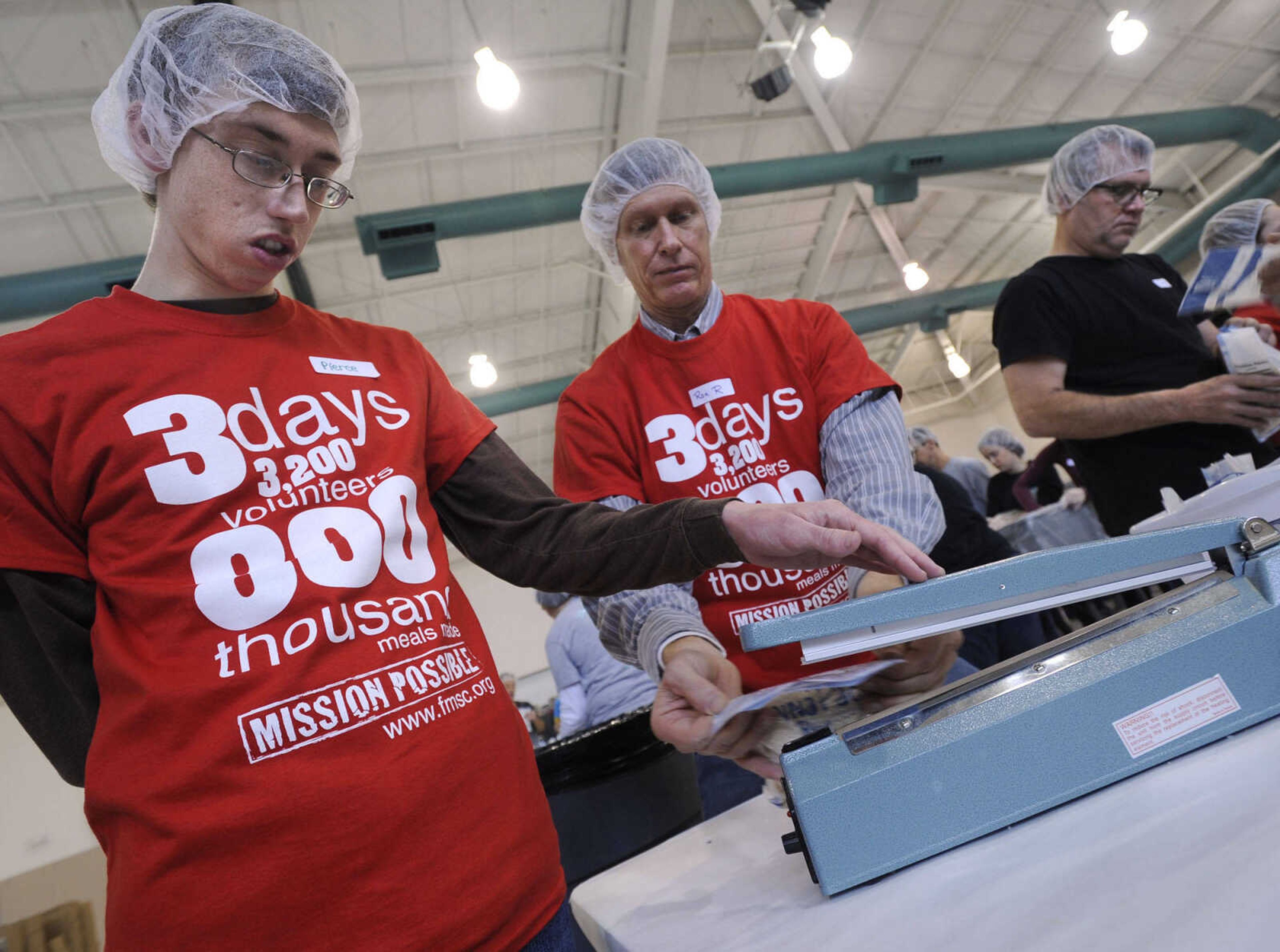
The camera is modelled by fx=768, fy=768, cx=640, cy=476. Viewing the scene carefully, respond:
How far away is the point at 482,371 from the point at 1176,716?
6.69 m

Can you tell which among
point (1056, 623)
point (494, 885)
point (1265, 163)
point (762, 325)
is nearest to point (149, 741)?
point (494, 885)

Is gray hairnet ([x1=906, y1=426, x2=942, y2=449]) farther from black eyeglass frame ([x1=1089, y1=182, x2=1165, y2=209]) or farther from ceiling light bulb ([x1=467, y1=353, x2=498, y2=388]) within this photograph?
ceiling light bulb ([x1=467, y1=353, x2=498, y2=388])

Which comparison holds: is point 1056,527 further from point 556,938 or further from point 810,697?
point 556,938

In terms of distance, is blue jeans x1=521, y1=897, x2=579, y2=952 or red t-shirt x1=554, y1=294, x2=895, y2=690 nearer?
blue jeans x1=521, y1=897, x2=579, y2=952

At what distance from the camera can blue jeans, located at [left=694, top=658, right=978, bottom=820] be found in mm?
1281

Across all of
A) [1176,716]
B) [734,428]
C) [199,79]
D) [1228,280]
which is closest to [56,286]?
[199,79]

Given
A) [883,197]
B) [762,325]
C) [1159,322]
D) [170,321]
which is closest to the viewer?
[170,321]

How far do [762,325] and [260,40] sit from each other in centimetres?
85

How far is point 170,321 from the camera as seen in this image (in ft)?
2.66

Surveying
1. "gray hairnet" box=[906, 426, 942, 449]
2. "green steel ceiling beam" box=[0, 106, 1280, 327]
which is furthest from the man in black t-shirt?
"green steel ceiling beam" box=[0, 106, 1280, 327]

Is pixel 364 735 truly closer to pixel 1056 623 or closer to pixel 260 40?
pixel 260 40

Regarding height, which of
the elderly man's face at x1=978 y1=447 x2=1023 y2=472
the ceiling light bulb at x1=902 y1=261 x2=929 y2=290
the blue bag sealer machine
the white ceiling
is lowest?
the blue bag sealer machine

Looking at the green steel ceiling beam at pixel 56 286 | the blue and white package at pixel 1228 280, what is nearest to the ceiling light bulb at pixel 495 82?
the green steel ceiling beam at pixel 56 286

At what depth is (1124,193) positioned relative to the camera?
6.25 ft
